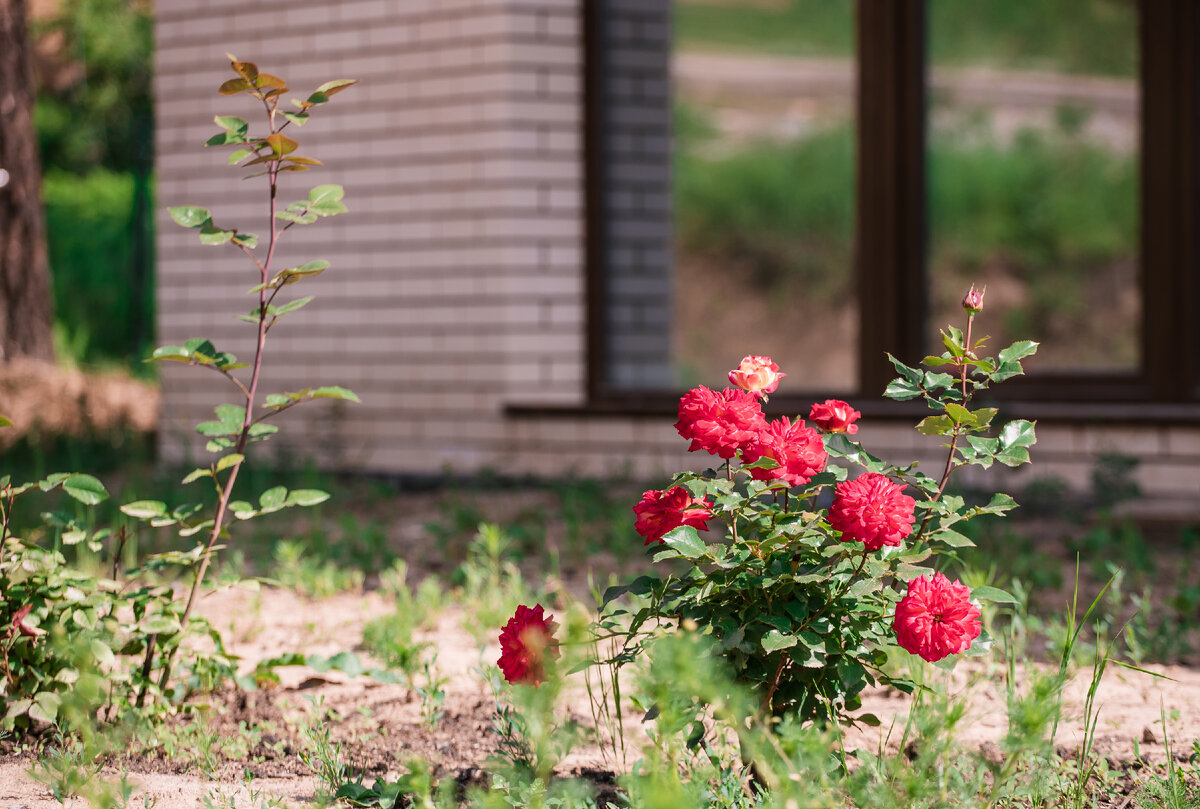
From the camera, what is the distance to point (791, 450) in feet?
5.53

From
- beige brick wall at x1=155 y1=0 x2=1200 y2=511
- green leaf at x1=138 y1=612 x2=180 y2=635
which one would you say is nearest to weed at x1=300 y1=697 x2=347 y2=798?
green leaf at x1=138 y1=612 x2=180 y2=635

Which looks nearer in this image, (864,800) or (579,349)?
(864,800)

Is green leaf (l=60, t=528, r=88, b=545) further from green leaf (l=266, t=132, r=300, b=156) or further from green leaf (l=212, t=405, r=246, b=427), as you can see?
green leaf (l=266, t=132, r=300, b=156)

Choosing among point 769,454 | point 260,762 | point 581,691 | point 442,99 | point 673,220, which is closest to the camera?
point 769,454

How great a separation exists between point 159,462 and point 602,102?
2789mm

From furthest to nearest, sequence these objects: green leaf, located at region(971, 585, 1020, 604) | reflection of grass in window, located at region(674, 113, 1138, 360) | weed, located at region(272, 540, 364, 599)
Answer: reflection of grass in window, located at region(674, 113, 1138, 360) → weed, located at region(272, 540, 364, 599) → green leaf, located at region(971, 585, 1020, 604)

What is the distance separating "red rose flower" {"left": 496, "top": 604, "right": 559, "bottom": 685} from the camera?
1696 mm

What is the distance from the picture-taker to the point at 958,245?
9383 mm

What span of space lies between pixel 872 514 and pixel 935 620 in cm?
18

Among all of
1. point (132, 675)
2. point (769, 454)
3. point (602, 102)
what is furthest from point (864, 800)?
point (602, 102)

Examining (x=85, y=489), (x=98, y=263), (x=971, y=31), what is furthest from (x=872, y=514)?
(x=98, y=263)

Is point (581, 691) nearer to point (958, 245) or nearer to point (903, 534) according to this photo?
point (903, 534)

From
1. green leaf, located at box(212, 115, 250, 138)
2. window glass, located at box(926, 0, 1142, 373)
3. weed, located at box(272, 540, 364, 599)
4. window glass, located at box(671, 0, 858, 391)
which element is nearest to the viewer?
green leaf, located at box(212, 115, 250, 138)

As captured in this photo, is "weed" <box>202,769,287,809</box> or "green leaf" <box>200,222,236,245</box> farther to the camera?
"green leaf" <box>200,222,236,245</box>
